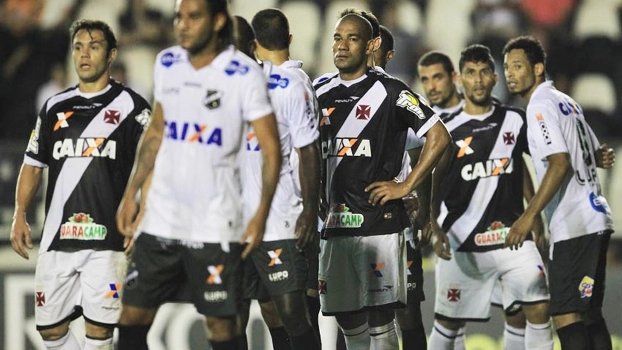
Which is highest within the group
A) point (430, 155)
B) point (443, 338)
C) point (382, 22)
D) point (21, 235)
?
point (382, 22)

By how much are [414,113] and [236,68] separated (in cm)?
202

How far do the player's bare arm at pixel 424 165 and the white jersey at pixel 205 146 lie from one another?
6.10ft

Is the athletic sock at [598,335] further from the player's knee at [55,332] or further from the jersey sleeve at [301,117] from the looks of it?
the player's knee at [55,332]

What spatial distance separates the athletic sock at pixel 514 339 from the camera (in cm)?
878

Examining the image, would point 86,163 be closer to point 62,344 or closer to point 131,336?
point 62,344

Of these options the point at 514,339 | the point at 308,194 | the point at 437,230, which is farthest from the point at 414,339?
the point at 308,194

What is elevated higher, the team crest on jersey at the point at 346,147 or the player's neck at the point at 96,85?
the player's neck at the point at 96,85

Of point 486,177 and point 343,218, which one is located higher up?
point 486,177

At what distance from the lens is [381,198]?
23.4 feet

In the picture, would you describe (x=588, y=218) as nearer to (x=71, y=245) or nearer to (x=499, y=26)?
(x=71, y=245)

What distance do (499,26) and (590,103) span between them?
4.74ft

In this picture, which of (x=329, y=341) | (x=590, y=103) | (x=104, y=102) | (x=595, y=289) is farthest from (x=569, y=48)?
(x=104, y=102)

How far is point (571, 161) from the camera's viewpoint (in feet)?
25.4

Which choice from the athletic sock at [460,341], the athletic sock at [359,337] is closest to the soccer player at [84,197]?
the athletic sock at [359,337]
